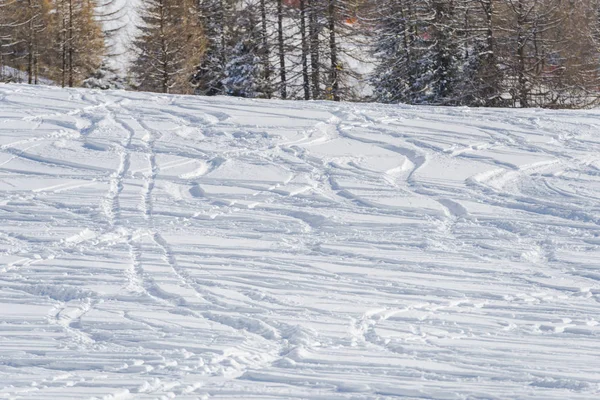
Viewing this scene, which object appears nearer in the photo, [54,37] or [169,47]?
[169,47]

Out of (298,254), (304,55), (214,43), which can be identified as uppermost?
(214,43)

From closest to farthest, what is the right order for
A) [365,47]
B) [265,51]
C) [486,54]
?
[486,54]
[365,47]
[265,51]

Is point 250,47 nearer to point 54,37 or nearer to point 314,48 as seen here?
point 314,48

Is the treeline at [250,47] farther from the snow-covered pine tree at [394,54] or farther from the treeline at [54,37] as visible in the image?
Result: the treeline at [54,37]

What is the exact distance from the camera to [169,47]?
26016mm

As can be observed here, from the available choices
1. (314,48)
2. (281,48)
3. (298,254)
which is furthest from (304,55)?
(298,254)

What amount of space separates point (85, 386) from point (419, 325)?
2290 mm

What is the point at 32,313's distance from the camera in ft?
17.5

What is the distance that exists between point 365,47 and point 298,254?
19.2 m

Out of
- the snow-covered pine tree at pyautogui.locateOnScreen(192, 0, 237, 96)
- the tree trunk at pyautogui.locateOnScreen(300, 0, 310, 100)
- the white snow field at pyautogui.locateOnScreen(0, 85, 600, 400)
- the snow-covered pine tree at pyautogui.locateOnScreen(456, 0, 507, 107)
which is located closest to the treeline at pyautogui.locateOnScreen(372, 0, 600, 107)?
the snow-covered pine tree at pyautogui.locateOnScreen(456, 0, 507, 107)

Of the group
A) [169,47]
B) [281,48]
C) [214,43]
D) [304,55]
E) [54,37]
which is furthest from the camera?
[214,43]

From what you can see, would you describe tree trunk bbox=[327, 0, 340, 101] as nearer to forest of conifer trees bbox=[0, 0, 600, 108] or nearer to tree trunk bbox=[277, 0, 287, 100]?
forest of conifer trees bbox=[0, 0, 600, 108]

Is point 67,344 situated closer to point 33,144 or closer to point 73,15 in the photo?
Result: point 33,144

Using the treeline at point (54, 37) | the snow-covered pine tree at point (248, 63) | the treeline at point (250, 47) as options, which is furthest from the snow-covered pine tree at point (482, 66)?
the treeline at point (54, 37)
